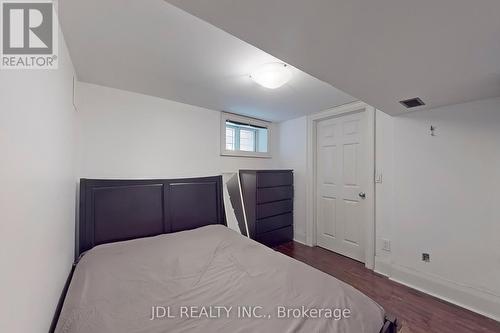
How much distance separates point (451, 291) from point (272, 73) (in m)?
2.57

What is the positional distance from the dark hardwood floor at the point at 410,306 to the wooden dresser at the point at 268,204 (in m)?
0.74

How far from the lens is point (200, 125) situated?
292 cm

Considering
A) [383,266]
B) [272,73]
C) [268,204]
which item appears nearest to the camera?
[272,73]

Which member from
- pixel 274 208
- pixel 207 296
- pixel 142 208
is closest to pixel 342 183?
pixel 274 208

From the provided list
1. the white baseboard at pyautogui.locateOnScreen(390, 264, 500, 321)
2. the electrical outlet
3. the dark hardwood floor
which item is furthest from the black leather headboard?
the white baseboard at pyautogui.locateOnScreen(390, 264, 500, 321)

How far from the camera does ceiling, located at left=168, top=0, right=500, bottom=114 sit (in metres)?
0.82

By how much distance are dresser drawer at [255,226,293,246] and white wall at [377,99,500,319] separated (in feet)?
4.87

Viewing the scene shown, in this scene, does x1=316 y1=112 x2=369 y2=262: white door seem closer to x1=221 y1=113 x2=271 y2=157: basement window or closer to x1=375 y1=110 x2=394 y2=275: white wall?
x1=375 y1=110 x2=394 y2=275: white wall

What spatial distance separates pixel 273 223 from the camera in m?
3.28

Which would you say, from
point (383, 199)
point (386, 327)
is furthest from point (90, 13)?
point (383, 199)

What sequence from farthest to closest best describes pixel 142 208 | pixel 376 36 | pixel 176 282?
1. pixel 142 208
2. pixel 176 282
3. pixel 376 36

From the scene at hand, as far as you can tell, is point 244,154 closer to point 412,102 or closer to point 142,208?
point 142,208

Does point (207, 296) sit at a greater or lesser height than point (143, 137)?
lesser

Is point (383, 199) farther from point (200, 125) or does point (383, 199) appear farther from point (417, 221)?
point (200, 125)
